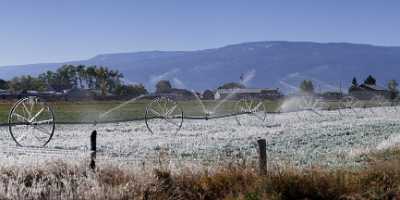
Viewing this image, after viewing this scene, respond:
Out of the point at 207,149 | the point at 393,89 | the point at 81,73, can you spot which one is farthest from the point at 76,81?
the point at 207,149

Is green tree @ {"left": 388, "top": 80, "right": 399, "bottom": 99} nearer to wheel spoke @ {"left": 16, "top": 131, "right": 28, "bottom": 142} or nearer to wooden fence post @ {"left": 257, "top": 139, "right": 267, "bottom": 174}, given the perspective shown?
wheel spoke @ {"left": 16, "top": 131, "right": 28, "bottom": 142}

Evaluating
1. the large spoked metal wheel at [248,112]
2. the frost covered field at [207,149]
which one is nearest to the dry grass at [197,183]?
the frost covered field at [207,149]

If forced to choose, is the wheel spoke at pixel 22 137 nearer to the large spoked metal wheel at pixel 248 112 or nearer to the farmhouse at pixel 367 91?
the large spoked metal wheel at pixel 248 112

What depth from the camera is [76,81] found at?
11219 centimetres

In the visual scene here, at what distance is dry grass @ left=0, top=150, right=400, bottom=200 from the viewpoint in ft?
41.5

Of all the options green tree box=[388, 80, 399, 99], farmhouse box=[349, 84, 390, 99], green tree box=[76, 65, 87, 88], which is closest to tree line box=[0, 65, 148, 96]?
green tree box=[76, 65, 87, 88]

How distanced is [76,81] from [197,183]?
100607mm

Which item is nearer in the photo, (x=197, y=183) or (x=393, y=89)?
(x=197, y=183)

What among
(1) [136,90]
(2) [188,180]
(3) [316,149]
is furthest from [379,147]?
(1) [136,90]

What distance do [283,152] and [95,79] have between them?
330 feet

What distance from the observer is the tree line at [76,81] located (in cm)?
9450

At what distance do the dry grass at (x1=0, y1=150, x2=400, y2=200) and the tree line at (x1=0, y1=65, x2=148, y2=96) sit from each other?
75.4m

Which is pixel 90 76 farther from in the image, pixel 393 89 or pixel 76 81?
pixel 393 89

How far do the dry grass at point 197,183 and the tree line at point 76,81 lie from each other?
75376 millimetres
